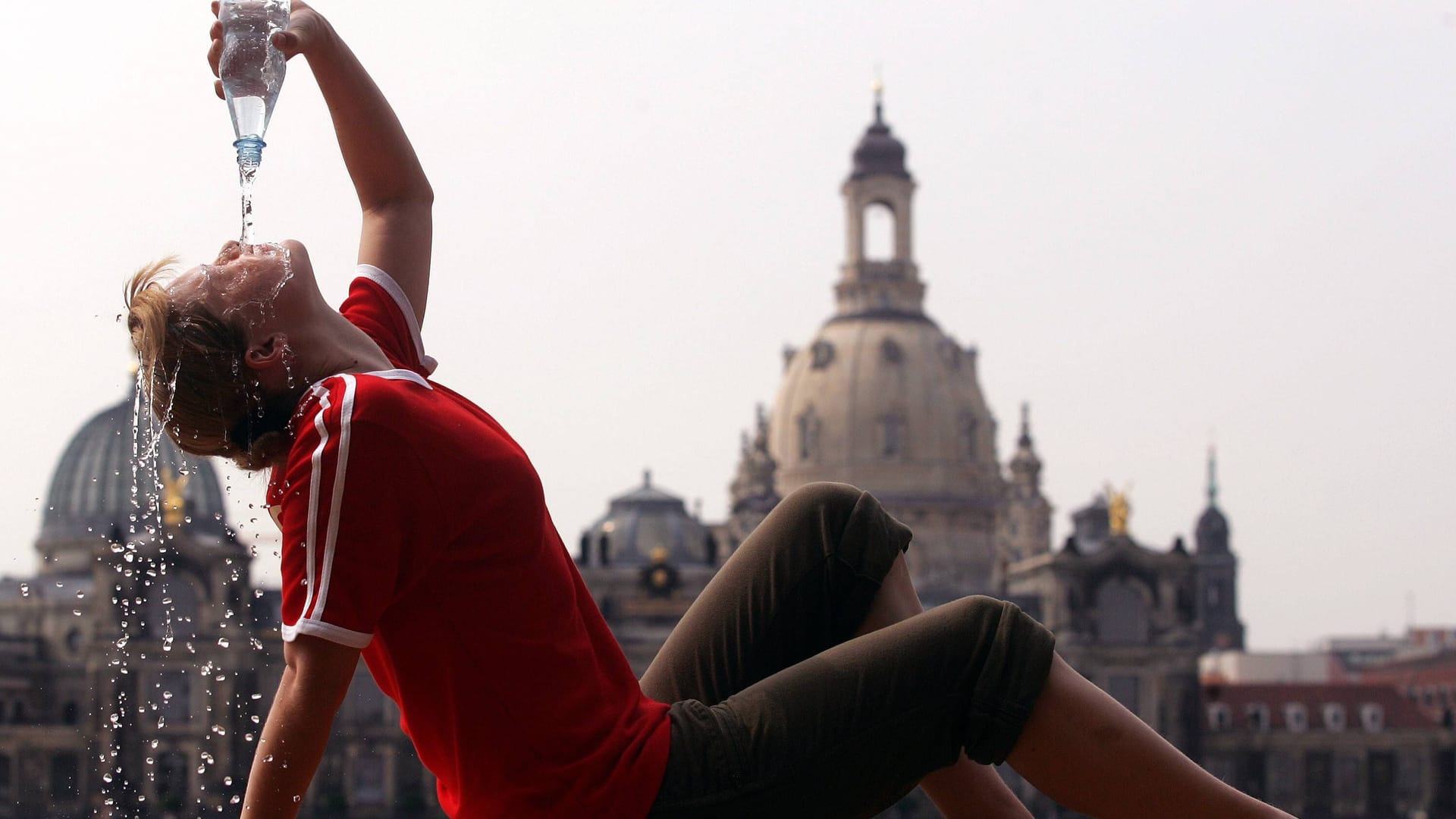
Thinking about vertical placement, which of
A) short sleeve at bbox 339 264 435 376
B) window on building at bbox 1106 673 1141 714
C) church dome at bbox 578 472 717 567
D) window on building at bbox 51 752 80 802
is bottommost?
short sleeve at bbox 339 264 435 376

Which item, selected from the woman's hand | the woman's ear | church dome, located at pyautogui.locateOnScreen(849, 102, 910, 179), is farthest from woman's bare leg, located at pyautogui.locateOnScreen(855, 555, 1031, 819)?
church dome, located at pyautogui.locateOnScreen(849, 102, 910, 179)

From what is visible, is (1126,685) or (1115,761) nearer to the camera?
(1115,761)

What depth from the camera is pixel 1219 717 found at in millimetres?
90250

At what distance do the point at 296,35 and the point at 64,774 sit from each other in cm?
7401

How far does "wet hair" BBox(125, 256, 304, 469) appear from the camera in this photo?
4.27 metres

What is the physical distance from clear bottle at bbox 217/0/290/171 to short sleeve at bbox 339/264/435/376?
43 centimetres

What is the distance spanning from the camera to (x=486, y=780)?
165 inches

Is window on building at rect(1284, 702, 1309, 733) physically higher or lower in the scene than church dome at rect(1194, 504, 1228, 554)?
lower

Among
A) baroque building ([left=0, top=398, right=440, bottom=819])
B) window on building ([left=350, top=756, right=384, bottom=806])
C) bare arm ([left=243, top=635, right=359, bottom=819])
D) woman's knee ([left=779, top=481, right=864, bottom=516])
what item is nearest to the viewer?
bare arm ([left=243, top=635, right=359, bottom=819])

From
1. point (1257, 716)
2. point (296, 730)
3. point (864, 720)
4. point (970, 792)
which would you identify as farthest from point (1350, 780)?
point (296, 730)

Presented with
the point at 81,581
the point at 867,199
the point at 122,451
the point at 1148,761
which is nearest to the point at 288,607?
the point at 1148,761

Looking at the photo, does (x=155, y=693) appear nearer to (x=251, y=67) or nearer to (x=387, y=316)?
(x=251, y=67)

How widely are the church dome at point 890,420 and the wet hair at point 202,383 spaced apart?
99635mm

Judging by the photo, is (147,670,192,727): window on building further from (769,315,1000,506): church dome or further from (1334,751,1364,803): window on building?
(1334,751,1364,803): window on building
